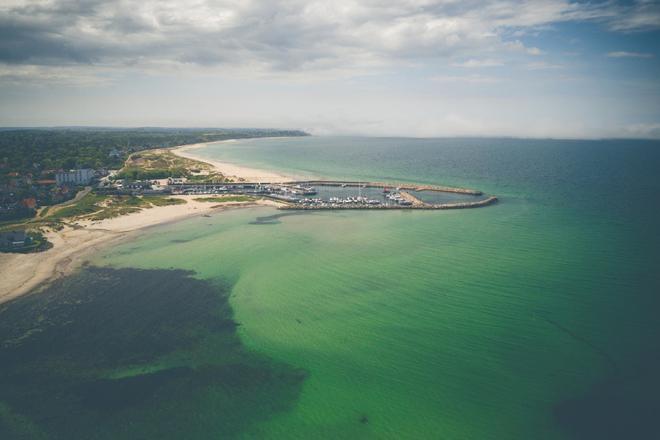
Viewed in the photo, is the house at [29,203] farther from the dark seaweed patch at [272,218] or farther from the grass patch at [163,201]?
the dark seaweed patch at [272,218]

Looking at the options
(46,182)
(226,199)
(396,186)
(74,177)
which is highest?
(396,186)

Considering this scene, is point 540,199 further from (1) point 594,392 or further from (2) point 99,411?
(2) point 99,411

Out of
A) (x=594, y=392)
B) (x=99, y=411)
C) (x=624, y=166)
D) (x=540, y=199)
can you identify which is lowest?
(x=99, y=411)

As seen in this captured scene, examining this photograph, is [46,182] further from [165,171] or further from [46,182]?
[165,171]

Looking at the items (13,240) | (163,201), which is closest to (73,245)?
(13,240)

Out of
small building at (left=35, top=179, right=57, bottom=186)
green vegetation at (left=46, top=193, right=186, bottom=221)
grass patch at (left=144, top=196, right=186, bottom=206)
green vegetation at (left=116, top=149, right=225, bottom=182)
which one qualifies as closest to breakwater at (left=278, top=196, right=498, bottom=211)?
grass patch at (left=144, top=196, right=186, bottom=206)

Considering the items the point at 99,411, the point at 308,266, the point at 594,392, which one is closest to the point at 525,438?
the point at 594,392
